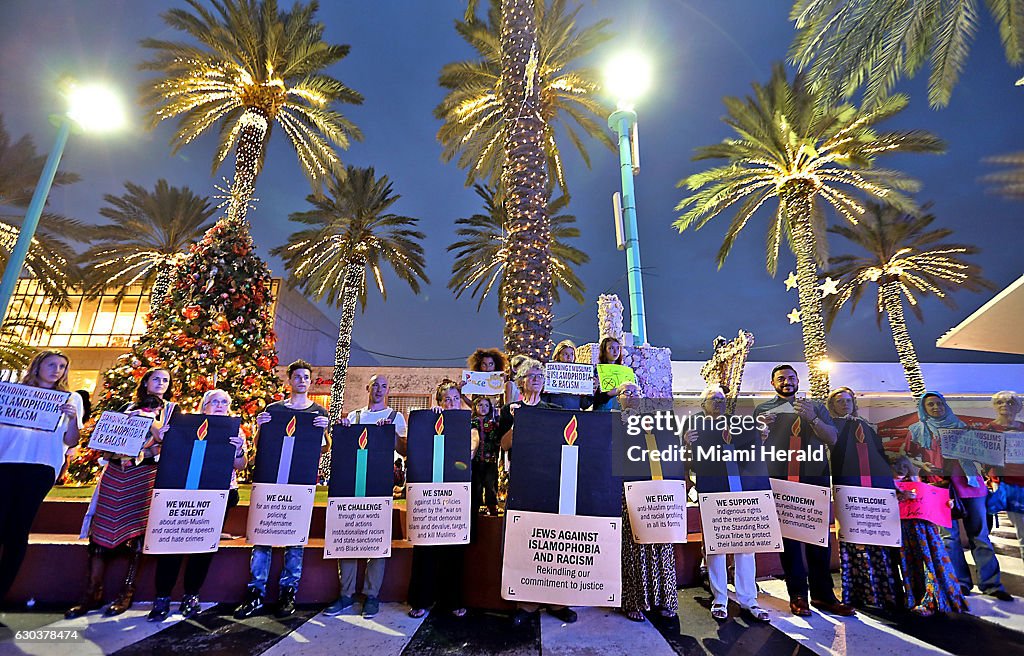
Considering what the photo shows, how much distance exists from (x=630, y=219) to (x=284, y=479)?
14223 millimetres

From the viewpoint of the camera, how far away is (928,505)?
168 inches

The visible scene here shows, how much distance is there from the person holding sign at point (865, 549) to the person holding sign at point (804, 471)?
0.14 meters

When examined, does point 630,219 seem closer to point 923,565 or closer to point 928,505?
point 928,505

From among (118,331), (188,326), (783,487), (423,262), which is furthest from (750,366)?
(118,331)

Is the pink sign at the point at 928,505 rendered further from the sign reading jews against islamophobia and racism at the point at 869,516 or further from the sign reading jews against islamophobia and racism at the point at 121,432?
the sign reading jews against islamophobia and racism at the point at 121,432

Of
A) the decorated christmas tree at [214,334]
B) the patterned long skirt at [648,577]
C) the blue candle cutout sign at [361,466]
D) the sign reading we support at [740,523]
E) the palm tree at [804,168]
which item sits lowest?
the patterned long skirt at [648,577]

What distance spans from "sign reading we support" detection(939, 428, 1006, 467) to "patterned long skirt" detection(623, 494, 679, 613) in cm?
310

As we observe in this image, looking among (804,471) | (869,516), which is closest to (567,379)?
(804,471)

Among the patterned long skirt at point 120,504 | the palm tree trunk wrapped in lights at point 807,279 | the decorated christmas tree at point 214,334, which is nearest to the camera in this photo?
the patterned long skirt at point 120,504

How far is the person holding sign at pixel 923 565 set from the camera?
3990 millimetres

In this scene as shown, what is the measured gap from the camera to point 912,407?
22.5 metres

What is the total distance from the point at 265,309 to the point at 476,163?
878 cm

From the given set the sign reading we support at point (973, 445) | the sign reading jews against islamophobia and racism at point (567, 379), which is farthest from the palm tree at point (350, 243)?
the sign reading we support at point (973, 445)

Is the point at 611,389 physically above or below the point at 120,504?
above
